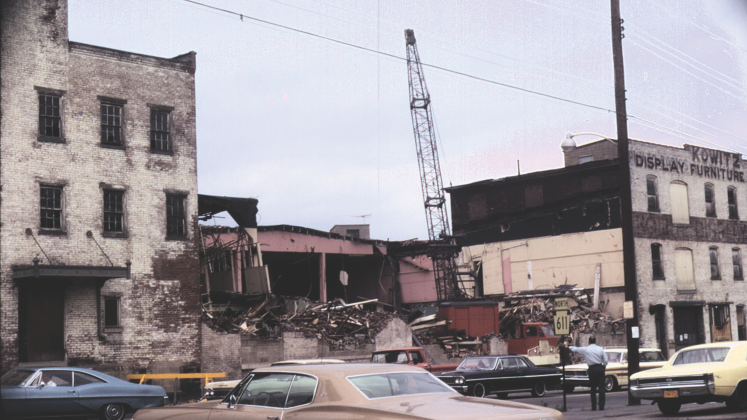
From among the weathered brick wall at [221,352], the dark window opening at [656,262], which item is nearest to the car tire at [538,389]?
the weathered brick wall at [221,352]

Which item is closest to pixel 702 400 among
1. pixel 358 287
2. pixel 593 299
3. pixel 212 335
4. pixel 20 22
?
pixel 212 335

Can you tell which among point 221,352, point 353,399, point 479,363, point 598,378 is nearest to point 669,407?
point 598,378

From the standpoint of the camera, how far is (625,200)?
23.9 meters

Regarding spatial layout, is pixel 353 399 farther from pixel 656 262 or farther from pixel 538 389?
pixel 656 262

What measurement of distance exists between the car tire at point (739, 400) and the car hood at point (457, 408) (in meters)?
10.1

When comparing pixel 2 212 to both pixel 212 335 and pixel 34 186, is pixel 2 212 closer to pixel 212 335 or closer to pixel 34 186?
pixel 34 186

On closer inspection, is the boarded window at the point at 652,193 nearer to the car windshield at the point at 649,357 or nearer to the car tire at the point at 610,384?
the car windshield at the point at 649,357

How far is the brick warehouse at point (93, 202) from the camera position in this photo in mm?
28734

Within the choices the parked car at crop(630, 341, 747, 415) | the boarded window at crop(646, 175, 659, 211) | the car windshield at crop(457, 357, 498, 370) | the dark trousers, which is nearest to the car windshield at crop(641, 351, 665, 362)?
the car windshield at crop(457, 357, 498, 370)

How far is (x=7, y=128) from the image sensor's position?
2872 cm

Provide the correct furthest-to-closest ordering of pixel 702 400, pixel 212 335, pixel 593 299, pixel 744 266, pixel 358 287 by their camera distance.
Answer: pixel 358 287 < pixel 744 266 < pixel 593 299 < pixel 212 335 < pixel 702 400

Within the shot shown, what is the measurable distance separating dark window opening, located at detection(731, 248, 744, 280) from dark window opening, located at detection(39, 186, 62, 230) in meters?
39.8

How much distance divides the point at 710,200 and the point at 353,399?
47.3 meters

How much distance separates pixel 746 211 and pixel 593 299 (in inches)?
517
